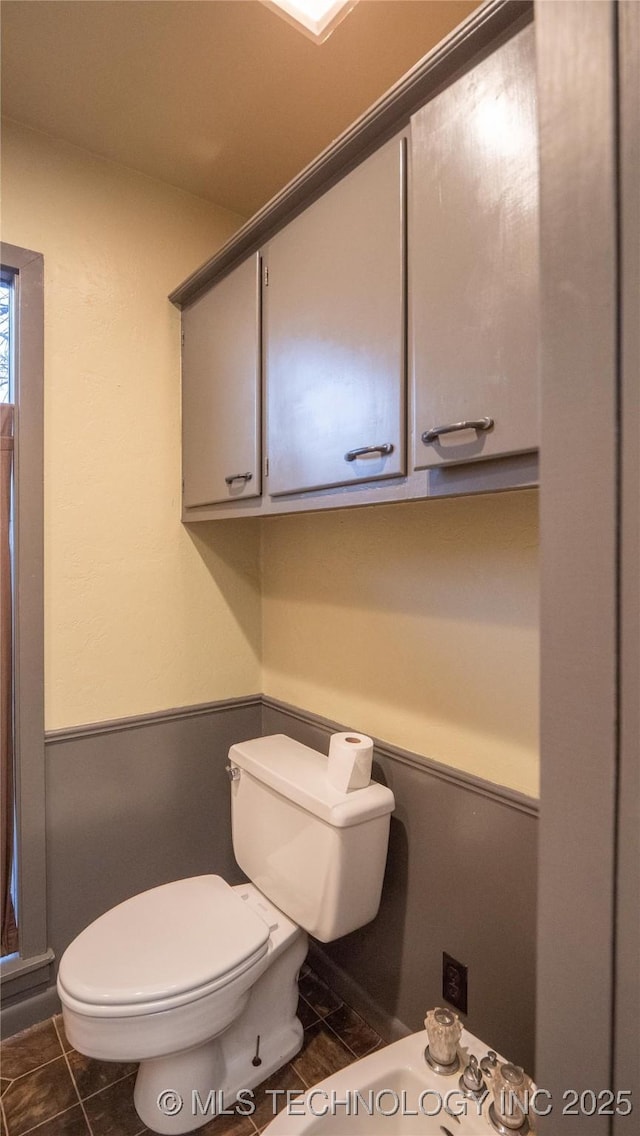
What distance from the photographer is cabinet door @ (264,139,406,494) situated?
0.97 meters

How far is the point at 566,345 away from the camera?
36 cm

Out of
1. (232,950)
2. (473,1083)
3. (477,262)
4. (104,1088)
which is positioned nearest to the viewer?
(477,262)

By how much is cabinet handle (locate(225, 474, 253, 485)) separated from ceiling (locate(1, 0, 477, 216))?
3.04ft

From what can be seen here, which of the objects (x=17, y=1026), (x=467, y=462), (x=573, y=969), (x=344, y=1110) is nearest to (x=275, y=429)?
(x=467, y=462)

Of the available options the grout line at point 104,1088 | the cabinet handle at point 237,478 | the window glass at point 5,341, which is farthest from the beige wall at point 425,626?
the grout line at point 104,1088

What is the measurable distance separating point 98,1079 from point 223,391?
182cm

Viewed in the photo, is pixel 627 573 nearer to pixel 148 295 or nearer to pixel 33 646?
pixel 33 646

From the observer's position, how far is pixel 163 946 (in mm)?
1221

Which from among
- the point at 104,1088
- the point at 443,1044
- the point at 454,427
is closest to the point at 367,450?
the point at 454,427

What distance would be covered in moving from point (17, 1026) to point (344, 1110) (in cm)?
103

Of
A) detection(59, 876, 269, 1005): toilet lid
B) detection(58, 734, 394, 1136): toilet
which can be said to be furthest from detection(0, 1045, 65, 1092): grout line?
detection(59, 876, 269, 1005): toilet lid

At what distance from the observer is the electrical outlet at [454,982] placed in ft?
4.03

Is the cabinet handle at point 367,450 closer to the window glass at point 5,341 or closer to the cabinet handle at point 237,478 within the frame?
the cabinet handle at point 237,478

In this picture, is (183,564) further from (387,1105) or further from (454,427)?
(387,1105)
